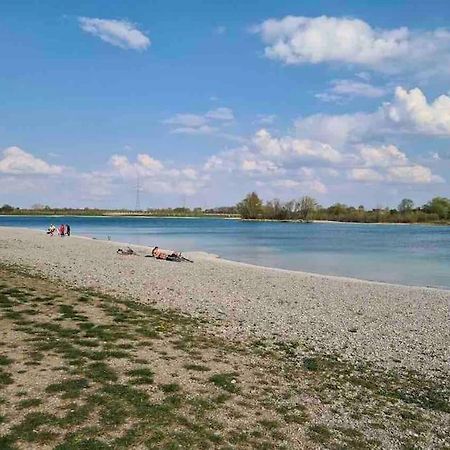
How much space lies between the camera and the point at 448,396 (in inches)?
348

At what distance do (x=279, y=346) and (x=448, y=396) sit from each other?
383 centimetres

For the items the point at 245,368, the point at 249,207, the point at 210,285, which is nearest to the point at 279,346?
the point at 245,368

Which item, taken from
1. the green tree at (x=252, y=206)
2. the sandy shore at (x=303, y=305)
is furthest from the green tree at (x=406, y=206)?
the sandy shore at (x=303, y=305)

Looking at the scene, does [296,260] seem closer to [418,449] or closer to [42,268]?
[42,268]

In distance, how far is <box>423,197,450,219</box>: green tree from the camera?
159 meters

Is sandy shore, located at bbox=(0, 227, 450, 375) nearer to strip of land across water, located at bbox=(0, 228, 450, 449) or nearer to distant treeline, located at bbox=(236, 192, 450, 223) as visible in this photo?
strip of land across water, located at bbox=(0, 228, 450, 449)

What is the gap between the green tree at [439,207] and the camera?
15912 cm

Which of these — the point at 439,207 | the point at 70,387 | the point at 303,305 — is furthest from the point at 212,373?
the point at 439,207

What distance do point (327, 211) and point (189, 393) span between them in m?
186

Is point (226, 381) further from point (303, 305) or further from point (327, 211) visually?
point (327, 211)

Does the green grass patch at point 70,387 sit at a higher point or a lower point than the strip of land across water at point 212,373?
higher

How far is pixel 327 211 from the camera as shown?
189m

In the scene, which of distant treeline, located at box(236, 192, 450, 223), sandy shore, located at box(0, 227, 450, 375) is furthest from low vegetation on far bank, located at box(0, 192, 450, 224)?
sandy shore, located at box(0, 227, 450, 375)

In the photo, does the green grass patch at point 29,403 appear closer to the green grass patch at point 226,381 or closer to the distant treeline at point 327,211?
the green grass patch at point 226,381
